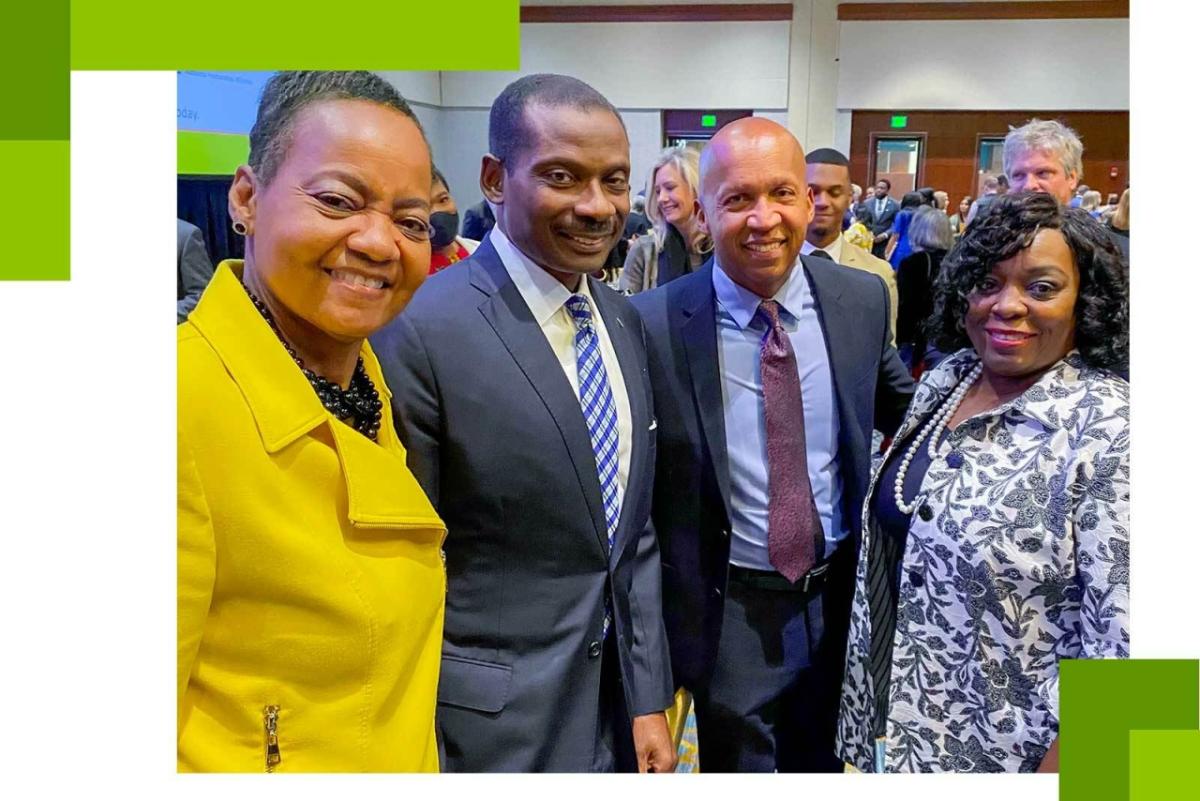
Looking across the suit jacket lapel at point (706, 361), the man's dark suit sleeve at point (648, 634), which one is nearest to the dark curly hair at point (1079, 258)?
the suit jacket lapel at point (706, 361)

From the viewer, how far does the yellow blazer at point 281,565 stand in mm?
878

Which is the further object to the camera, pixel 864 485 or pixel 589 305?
pixel 864 485

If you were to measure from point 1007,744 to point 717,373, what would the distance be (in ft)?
2.67

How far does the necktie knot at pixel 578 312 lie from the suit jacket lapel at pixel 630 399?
5cm

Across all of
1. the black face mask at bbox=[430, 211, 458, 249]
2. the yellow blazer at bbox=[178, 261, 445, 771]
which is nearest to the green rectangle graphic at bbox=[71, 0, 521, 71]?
the yellow blazer at bbox=[178, 261, 445, 771]

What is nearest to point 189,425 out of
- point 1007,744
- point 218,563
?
point 218,563

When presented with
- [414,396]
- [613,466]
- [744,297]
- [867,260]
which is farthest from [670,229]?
[414,396]

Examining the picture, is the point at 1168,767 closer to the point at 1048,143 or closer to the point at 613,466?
the point at 613,466

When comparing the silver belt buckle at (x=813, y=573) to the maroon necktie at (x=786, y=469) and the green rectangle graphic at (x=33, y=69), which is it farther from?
the green rectangle graphic at (x=33, y=69)

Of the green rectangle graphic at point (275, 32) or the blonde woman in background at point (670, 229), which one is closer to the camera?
the green rectangle graphic at point (275, 32)

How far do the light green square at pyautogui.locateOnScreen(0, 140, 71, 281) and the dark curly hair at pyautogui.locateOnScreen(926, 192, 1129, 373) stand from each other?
1.36 metres

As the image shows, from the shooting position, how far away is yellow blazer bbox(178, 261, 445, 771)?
88 cm

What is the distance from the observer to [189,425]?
865 millimetres

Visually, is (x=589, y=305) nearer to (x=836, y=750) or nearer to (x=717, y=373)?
(x=717, y=373)
